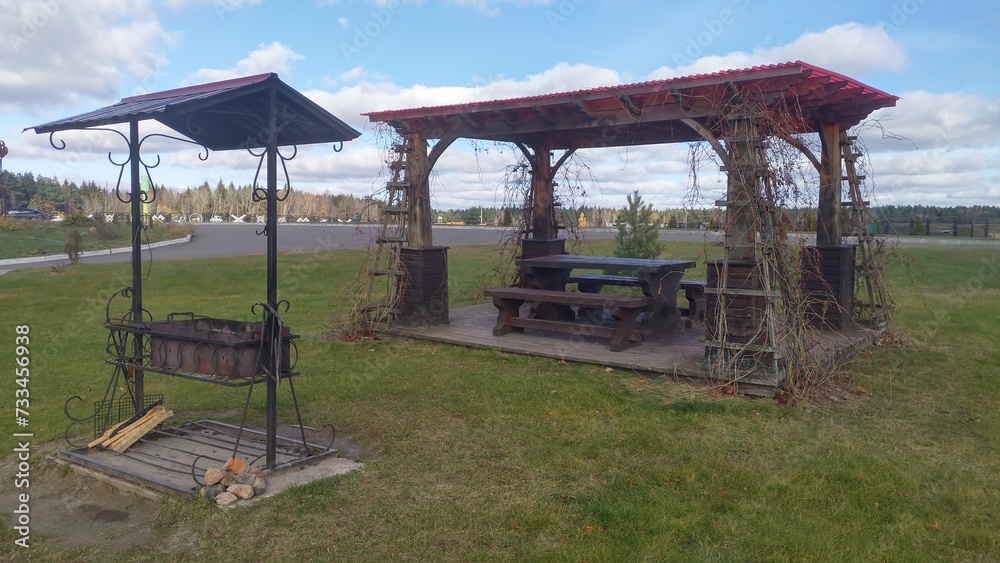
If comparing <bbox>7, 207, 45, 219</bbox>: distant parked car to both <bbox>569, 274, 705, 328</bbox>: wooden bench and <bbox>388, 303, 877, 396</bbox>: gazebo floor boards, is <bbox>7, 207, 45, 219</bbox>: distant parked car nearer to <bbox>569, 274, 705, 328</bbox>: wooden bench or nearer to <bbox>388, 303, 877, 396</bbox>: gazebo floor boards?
<bbox>388, 303, 877, 396</bbox>: gazebo floor boards

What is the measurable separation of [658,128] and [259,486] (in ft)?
21.8

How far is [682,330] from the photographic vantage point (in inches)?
359

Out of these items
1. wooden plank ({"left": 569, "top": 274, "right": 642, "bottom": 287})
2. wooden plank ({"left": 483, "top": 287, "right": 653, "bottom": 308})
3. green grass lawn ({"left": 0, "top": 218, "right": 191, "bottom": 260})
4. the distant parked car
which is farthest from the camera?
the distant parked car

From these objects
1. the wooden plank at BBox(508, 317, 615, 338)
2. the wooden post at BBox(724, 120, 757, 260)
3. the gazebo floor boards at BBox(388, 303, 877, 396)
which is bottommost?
the gazebo floor boards at BBox(388, 303, 877, 396)

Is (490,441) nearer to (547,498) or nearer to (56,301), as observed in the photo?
(547,498)

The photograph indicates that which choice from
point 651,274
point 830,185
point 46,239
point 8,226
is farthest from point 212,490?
point 8,226

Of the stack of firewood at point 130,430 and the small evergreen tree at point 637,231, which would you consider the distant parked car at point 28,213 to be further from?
the stack of firewood at point 130,430

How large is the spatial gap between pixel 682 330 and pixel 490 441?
4.83 metres

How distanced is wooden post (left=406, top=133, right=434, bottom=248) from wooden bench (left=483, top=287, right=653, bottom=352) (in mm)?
1276

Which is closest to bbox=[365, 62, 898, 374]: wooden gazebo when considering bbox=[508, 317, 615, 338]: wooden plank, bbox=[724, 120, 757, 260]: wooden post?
bbox=[724, 120, 757, 260]: wooden post

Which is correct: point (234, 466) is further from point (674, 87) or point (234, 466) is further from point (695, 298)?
point (695, 298)

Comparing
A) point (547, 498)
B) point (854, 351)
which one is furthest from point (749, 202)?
point (547, 498)

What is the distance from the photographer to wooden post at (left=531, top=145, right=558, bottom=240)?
35.4 ft

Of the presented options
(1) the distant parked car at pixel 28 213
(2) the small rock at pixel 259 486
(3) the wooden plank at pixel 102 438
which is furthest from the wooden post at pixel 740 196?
(1) the distant parked car at pixel 28 213
